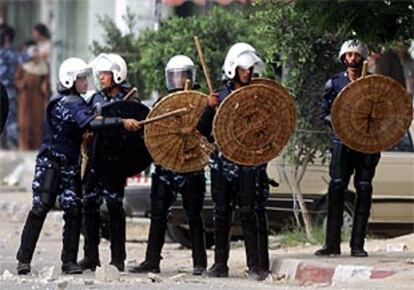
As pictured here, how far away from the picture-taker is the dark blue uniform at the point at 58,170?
13.2 meters

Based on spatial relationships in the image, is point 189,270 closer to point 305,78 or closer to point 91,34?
point 305,78

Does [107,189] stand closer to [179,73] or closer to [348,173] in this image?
[179,73]

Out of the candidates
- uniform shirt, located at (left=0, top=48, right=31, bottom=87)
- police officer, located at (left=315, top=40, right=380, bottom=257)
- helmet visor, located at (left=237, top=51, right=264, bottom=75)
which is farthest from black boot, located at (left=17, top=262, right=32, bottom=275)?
uniform shirt, located at (left=0, top=48, right=31, bottom=87)

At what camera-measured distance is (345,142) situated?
13.4 metres

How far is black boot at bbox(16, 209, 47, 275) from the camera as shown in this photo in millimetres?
13328

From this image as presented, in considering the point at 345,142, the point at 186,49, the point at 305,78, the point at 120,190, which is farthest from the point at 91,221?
the point at 186,49

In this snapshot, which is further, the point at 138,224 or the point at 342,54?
the point at 138,224

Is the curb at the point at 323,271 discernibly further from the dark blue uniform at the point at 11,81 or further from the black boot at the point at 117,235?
the dark blue uniform at the point at 11,81

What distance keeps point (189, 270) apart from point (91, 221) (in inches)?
42.4

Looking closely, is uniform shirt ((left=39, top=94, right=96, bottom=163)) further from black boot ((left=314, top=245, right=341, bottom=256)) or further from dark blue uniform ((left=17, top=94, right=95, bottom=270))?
black boot ((left=314, top=245, right=341, bottom=256))

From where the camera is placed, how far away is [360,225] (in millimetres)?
13844

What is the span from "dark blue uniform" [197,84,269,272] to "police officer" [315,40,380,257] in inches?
32.2

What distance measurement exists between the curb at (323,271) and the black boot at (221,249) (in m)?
0.45

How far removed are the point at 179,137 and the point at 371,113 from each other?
Result: 5.28 ft
